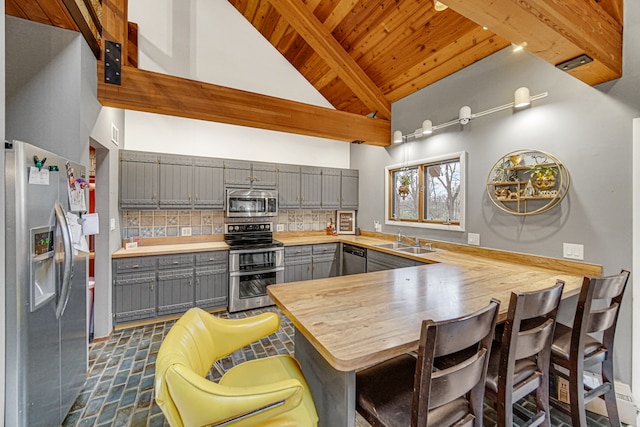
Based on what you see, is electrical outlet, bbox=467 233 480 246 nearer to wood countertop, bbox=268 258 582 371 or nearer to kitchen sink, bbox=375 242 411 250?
wood countertop, bbox=268 258 582 371

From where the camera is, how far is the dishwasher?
3.97 m

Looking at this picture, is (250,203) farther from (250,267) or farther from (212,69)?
(212,69)

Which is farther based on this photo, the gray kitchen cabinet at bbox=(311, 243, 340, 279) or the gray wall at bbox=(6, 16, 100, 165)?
the gray kitchen cabinet at bbox=(311, 243, 340, 279)

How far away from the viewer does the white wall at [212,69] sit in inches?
141

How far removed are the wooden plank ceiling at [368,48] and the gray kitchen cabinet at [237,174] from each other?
2.96 ft

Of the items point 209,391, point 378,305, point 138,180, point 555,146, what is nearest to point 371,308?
point 378,305

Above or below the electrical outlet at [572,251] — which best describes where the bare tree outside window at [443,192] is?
above

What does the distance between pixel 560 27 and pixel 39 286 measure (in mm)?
3211

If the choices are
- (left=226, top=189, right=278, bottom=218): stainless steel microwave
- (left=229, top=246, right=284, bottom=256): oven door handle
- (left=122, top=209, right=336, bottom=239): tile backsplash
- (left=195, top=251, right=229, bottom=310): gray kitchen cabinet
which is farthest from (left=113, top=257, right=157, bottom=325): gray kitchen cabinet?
(left=226, top=189, right=278, bottom=218): stainless steel microwave

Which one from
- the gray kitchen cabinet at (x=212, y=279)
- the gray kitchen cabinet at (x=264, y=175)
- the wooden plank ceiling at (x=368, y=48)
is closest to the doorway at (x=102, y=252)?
the wooden plank ceiling at (x=368, y=48)

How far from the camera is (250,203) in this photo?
3.99 m

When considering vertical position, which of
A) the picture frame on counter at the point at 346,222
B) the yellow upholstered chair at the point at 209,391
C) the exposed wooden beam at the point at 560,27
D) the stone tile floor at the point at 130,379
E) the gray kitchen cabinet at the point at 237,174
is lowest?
the stone tile floor at the point at 130,379

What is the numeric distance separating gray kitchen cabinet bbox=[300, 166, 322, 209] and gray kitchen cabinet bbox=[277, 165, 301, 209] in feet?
0.25

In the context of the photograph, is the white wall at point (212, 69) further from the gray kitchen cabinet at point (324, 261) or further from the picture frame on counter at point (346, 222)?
the gray kitchen cabinet at point (324, 261)
